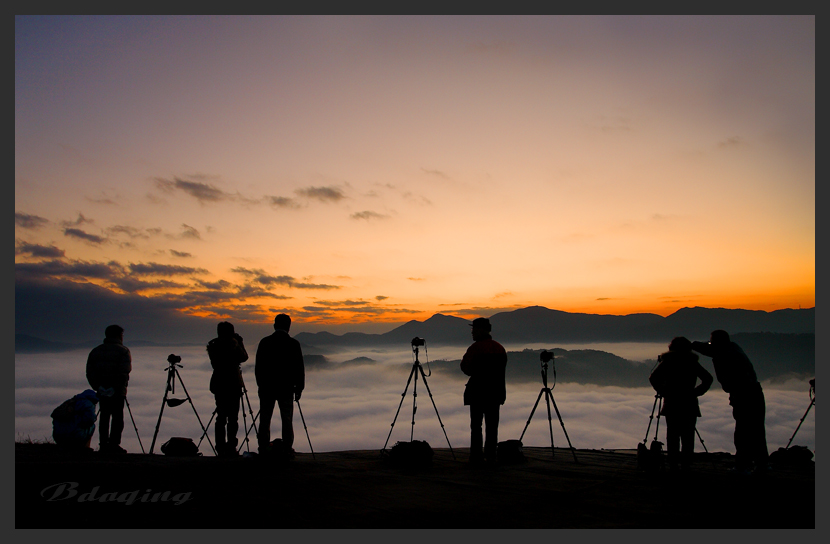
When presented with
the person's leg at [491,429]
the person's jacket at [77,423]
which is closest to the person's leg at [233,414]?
the person's jacket at [77,423]

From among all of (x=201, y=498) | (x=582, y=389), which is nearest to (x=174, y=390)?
(x=201, y=498)

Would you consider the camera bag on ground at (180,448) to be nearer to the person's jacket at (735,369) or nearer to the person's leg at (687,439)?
the person's leg at (687,439)

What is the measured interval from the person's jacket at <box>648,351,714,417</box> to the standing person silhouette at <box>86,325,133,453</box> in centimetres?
801

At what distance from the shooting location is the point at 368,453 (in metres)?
8.61

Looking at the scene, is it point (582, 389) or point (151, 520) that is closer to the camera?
point (151, 520)

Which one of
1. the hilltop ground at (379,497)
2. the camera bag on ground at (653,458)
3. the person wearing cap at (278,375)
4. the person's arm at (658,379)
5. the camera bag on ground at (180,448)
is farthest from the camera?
the camera bag on ground at (180,448)

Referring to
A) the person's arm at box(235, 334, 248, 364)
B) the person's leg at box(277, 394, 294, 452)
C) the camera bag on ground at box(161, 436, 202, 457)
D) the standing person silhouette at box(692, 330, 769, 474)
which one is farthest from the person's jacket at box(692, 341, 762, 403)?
the camera bag on ground at box(161, 436, 202, 457)

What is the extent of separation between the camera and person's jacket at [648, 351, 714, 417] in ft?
21.4

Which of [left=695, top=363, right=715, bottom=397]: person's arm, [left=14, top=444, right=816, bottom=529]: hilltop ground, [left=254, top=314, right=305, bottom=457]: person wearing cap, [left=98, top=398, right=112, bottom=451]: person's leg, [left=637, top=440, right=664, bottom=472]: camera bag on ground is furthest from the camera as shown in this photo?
[left=98, top=398, right=112, bottom=451]: person's leg

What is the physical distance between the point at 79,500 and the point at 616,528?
4.91 metres

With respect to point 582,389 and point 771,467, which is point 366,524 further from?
point 582,389

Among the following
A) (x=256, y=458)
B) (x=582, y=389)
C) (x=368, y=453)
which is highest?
(x=256, y=458)

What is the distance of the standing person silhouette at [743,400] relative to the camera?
6.54m

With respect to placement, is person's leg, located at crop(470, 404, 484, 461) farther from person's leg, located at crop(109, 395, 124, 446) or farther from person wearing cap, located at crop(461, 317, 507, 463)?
person's leg, located at crop(109, 395, 124, 446)
